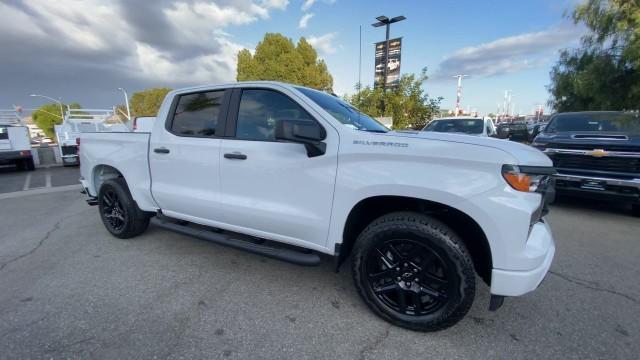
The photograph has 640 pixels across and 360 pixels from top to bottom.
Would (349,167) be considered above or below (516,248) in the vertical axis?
above

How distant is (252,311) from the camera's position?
2541 millimetres

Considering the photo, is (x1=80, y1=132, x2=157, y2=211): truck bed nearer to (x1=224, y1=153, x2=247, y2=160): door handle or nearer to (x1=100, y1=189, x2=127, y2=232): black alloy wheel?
(x1=100, y1=189, x2=127, y2=232): black alloy wheel

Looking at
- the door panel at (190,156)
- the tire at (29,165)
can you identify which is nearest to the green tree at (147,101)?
the tire at (29,165)

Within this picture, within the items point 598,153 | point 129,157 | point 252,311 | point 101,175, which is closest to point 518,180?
point 252,311

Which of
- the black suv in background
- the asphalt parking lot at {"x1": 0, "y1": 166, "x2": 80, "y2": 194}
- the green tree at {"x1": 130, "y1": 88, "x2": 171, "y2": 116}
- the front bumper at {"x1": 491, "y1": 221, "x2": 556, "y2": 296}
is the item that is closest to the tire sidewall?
the front bumper at {"x1": 491, "y1": 221, "x2": 556, "y2": 296}

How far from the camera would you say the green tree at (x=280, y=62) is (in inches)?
1081

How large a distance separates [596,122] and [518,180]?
5.70 m

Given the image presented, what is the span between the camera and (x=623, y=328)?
2.30 metres

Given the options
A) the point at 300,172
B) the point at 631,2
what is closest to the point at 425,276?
the point at 300,172

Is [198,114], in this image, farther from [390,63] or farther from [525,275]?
[390,63]

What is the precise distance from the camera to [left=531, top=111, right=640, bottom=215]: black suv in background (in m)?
4.57

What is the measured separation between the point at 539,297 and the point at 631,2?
656cm

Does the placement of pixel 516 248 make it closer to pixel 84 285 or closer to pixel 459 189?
pixel 459 189

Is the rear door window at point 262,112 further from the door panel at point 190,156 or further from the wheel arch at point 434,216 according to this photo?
the wheel arch at point 434,216
